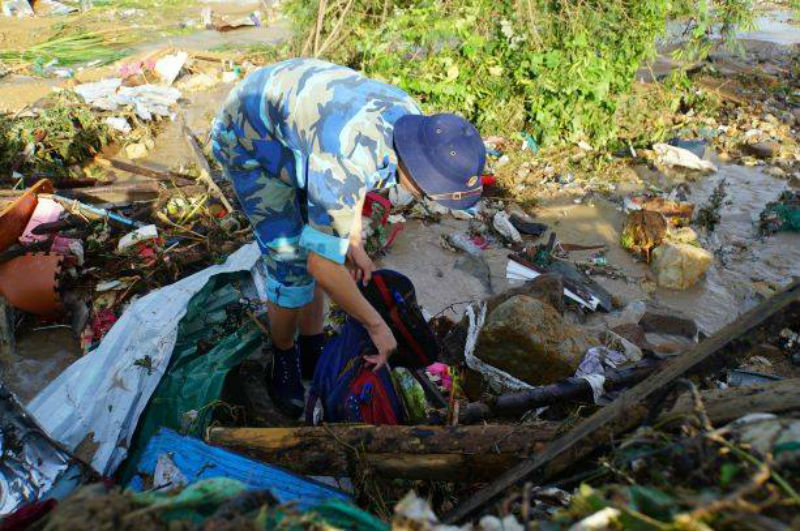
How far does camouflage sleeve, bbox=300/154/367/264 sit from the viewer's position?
71.3 inches

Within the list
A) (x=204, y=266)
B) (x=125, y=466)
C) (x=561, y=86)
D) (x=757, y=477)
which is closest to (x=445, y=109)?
(x=561, y=86)

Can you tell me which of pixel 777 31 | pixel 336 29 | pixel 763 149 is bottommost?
pixel 763 149

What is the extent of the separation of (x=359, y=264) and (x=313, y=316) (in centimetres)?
65

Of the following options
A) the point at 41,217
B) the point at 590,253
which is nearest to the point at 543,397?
the point at 590,253

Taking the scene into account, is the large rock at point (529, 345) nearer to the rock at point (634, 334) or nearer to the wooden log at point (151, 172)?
the rock at point (634, 334)

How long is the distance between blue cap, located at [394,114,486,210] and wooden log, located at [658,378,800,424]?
98 cm

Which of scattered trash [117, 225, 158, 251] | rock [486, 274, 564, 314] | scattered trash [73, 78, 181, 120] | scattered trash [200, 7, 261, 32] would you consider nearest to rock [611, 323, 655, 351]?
rock [486, 274, 564, 314]

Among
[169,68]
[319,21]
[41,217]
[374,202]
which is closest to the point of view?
[374,202]

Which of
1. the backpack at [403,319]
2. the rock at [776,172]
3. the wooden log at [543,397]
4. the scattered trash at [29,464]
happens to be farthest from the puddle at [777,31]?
the scattered trash at [29,464]

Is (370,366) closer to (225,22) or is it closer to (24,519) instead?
(24,519)

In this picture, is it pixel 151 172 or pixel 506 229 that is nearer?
pixel 506 229

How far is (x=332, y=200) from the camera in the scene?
1816 mm

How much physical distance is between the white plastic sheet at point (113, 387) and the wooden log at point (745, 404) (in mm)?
2267

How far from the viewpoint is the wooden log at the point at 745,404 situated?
4.19ft
